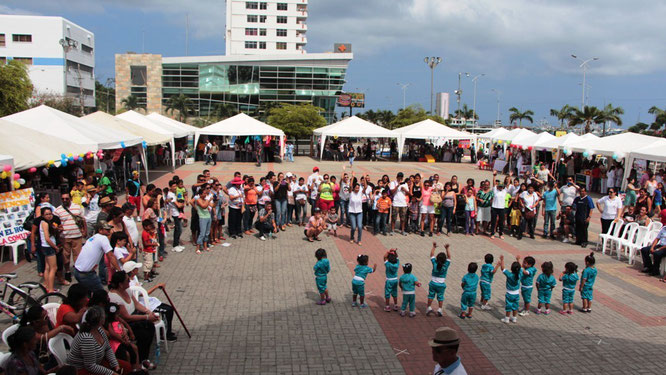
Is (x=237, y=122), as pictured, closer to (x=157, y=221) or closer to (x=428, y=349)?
(x=157, y=221)

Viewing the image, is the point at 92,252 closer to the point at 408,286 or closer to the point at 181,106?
the point at 408,286

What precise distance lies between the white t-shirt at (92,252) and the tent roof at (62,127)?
8.46 metres

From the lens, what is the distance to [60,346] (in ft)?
15.6

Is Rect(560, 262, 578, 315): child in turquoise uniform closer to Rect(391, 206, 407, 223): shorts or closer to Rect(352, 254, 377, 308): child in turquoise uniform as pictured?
Rect(352, 254, 377, 308): child in turquoise uniform

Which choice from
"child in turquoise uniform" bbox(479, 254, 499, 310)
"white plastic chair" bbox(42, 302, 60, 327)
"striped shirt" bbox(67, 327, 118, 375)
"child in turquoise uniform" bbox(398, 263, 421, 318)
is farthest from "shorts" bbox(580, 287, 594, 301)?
"white plastic chair" bbox(42, 302, 60, 327)

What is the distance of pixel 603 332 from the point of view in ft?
23.2

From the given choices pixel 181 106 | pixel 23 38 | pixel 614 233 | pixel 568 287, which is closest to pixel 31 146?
pixel 568 287

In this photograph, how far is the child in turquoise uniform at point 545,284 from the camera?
291 inches

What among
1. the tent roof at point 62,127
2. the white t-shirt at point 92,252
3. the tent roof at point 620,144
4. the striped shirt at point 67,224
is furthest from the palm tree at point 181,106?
the white t-shirt at point 92,252

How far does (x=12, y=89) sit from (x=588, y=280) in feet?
113

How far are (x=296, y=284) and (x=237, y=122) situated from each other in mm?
23783

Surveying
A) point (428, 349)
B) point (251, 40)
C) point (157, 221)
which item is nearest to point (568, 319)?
point (428, 349)

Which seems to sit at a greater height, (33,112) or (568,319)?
(33,112)

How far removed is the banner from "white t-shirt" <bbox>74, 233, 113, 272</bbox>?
404 centimetres
